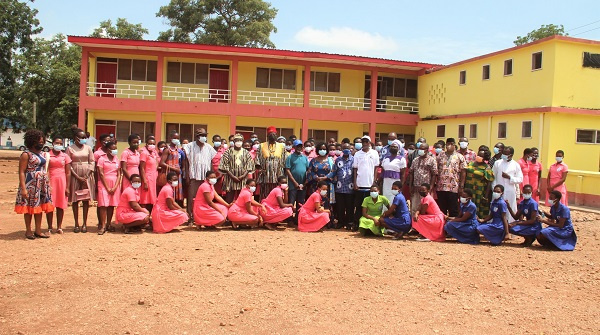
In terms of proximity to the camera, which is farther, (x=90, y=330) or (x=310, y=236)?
(x=310, y=236)

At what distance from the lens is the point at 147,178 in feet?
28.8

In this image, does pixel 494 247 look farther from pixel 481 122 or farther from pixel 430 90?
pixel 430 90

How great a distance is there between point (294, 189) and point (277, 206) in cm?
49

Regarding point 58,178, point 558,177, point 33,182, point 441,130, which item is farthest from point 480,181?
point 441,130

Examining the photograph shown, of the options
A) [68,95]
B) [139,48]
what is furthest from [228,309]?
[68,95]

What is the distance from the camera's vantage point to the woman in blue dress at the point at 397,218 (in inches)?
337

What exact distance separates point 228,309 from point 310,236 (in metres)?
3.89

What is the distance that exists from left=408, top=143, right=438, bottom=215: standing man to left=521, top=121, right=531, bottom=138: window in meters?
9.50

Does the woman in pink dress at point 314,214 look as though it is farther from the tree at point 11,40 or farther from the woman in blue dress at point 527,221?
the tree at point 11,40

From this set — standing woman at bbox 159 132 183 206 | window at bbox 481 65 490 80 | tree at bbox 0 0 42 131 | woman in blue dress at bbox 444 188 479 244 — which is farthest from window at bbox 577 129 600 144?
tree at bbox 0 0 42 131

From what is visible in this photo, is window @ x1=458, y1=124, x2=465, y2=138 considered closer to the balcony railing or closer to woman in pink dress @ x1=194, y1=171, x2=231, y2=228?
the balcony railing

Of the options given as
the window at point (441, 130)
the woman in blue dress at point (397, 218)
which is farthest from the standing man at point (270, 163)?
the window at point (441, 130)

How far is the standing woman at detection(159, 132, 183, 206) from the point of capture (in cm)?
911

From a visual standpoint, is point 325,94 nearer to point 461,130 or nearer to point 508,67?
point 461,130
